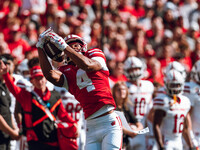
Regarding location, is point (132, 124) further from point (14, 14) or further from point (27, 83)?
point (14, 14)

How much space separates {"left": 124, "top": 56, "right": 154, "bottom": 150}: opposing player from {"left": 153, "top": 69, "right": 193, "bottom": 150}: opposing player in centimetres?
62

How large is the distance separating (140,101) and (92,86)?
326 cm

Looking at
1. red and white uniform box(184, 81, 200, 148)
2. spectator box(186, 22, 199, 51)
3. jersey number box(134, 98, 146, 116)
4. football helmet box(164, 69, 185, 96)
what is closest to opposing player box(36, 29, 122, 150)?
football helmet box(164, 69, 185, 96)

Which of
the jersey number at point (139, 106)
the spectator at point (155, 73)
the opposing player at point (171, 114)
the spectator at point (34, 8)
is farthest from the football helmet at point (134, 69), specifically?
the spectator at point (34, 8)

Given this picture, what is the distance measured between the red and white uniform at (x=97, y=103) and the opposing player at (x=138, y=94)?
305 cm

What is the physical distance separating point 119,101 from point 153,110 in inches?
28.6

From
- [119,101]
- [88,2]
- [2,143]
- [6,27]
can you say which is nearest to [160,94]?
[119,101]

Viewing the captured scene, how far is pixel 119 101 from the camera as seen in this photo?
711 centimetres

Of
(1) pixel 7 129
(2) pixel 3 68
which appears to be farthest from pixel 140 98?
(2) pixel 3 68

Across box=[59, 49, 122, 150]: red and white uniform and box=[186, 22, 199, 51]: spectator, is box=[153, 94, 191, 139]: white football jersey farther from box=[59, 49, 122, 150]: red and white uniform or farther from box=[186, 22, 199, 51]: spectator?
box=[186, 22, 199, 51]: spectator

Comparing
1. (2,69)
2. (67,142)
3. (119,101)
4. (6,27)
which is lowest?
(67,142)

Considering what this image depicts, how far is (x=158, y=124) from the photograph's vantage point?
7.12 meters

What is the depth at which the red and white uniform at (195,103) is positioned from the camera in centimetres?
784

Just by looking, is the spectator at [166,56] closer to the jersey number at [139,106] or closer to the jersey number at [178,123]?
the jersey number at [139,106]
